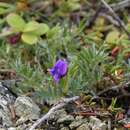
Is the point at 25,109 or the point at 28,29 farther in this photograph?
the point at 28,29

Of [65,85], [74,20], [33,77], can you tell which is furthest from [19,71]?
[74,20]

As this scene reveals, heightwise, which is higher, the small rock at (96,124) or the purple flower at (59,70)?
the purple flower at (59,70)

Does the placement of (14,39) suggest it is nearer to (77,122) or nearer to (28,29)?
(28,29)

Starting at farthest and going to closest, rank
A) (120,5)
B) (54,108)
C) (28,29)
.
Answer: (120,5) → (28,29) → (54,108)

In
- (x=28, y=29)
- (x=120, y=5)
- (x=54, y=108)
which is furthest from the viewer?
(x=120, y=5)

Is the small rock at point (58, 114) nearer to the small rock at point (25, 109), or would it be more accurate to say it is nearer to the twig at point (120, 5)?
the small rock at point (25, 109)

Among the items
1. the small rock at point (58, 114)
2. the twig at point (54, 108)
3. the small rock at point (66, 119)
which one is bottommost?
the small rock at point (66, 119)

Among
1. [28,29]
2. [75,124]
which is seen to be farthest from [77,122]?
[28,29]

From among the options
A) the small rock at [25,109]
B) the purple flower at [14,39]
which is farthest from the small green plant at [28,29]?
the small rock at [25,109]
